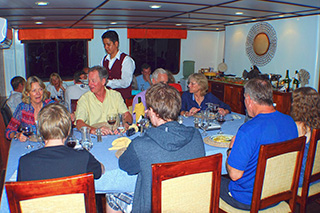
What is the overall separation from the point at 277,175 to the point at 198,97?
1941mm

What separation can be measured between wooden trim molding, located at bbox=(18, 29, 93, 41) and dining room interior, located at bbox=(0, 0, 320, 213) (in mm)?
23

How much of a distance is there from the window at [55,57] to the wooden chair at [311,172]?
6917mm

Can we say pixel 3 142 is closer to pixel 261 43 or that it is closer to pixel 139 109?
pixel 139 109

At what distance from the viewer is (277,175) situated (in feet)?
5.65

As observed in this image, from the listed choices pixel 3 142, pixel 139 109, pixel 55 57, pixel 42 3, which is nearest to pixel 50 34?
pixel 55 57

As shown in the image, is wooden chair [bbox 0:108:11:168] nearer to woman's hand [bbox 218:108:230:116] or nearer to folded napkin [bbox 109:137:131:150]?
folded napkin [bbox 109:137:131:150]

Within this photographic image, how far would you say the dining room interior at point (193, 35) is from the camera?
150 inches

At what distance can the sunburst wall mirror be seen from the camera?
613 centimetres

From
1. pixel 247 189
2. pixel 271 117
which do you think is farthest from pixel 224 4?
pixel 247 189

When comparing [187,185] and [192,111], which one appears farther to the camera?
[192,111]

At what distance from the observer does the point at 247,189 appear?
5.96ft

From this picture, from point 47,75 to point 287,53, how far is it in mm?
6212

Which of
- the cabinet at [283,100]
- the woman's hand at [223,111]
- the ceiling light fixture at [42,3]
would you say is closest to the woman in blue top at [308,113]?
the woman's hand at [223,111]

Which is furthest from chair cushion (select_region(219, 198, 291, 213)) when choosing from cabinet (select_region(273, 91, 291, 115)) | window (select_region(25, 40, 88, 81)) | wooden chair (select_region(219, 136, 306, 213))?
window (select_region(25, 40, 88, 81))
